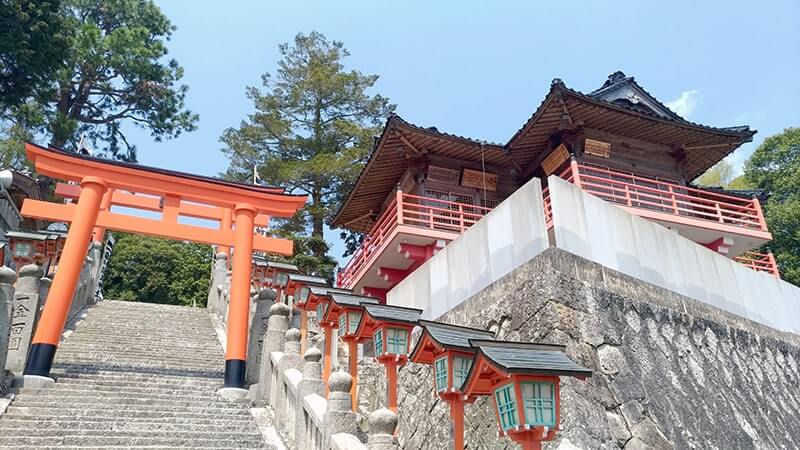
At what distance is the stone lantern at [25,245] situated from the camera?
14.4m

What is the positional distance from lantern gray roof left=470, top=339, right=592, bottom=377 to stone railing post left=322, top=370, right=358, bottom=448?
1759mm

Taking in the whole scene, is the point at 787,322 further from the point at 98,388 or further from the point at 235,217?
the point at 98,388

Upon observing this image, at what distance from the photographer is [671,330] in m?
9.09

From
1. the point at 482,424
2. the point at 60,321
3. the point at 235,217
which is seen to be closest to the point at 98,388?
the point at 60,321

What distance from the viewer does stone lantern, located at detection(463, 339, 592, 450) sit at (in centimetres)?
422

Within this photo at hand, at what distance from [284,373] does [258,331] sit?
3003mm

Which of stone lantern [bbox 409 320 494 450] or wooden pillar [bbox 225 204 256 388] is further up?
wooden pillar [bbox 225 204 256 388]

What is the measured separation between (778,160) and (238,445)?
31006 mm

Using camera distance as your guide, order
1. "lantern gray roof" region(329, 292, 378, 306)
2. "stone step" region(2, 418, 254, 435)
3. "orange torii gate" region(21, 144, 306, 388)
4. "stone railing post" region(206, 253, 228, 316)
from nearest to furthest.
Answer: "stone step" region(2, 418, 254, 435), "lantern gray roof" region(329, 292, 378, 306), "orange torii gate" region(21, 144, 306, 388), "stone railing post" region(206, 253, 228, 316)

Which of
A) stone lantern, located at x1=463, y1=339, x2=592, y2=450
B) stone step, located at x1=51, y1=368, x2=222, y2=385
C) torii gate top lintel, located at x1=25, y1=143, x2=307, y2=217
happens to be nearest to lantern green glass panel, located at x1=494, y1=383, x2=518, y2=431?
stone lantern, located at x1=463, y1=339, x2=592, y2=450

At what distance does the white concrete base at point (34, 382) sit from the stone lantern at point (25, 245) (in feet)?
25.0

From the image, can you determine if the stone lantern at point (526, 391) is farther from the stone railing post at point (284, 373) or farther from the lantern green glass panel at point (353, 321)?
the stone railing post at point (284, 373)

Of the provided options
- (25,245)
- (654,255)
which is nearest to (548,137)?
(654,255)

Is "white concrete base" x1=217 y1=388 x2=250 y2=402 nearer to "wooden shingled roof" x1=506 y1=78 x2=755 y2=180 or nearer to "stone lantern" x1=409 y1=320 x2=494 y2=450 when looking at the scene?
"stone lantern" x1=409 y1=320 x2=494 y2=450
